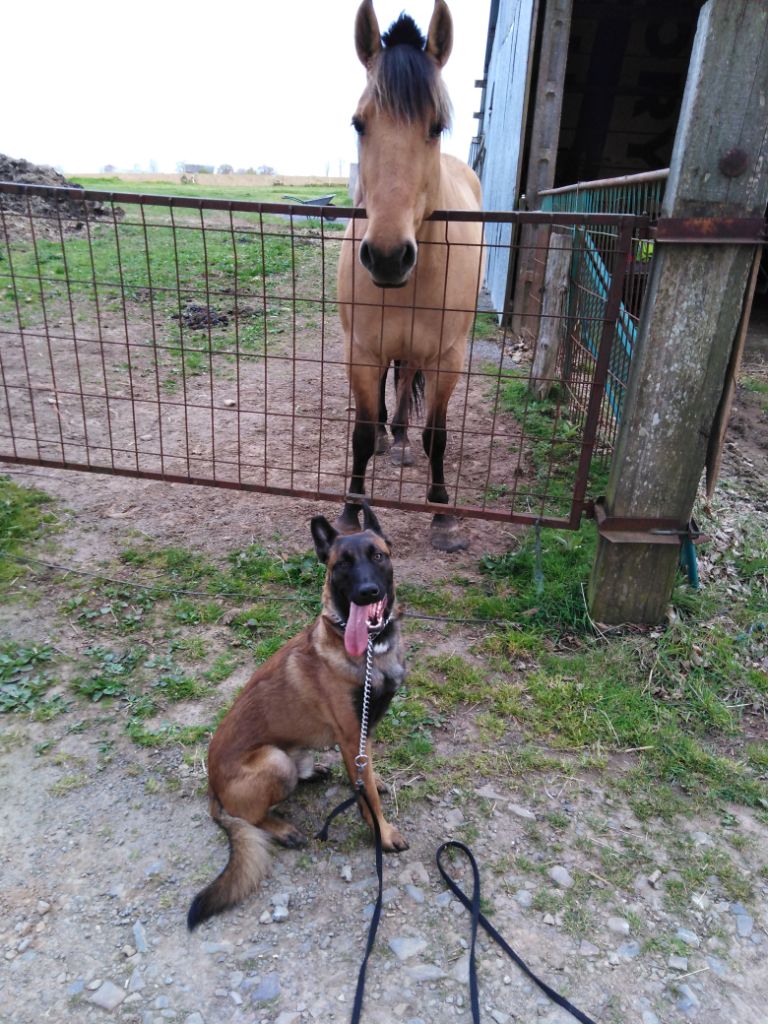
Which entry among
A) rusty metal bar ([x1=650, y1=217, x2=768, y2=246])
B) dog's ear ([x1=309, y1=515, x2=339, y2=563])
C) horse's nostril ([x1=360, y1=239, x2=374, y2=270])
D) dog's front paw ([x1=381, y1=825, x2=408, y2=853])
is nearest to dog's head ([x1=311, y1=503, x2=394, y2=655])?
dog's ear ([x1=309, y1=515, x2=339, y2=563])

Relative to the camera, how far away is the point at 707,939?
6.67 ft

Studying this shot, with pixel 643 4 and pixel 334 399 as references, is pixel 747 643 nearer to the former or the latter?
pixel 334 399

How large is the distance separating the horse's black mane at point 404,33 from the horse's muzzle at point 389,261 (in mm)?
1139

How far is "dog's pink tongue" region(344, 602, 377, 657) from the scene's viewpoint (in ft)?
7.47

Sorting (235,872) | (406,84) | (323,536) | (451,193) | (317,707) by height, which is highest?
(406,84)

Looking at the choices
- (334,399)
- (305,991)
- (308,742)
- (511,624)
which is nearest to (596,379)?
(511,624)

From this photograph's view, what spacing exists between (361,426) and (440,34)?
2.02 meters

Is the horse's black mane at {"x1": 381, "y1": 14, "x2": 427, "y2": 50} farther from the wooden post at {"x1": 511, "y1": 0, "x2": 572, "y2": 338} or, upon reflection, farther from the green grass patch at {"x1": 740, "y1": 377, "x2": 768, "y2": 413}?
the green grass patch at {"x1": 740, "y1": 377, "x2": 768, "y2": 413}

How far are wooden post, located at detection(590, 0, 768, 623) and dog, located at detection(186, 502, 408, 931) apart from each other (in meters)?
1.38

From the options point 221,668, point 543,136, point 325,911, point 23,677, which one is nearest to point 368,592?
point 325,911

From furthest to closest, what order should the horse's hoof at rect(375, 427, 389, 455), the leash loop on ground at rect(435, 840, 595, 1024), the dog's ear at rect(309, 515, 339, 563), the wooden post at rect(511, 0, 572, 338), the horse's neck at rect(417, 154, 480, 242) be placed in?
the wooden post at rect(511, 0, 572, 338) < the horse's hoof at rect(375, 427, 389, 455) < the horse's neck at rect(417, 154, 480, 242) < the dog's ear at rect(309, 515, 339, 563) < the leash loop on ground at rect(435, 840, 595, 1024)

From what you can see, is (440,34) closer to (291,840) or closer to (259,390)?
(291,840)

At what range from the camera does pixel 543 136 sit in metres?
7.57

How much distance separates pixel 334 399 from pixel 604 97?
28.0 ft
